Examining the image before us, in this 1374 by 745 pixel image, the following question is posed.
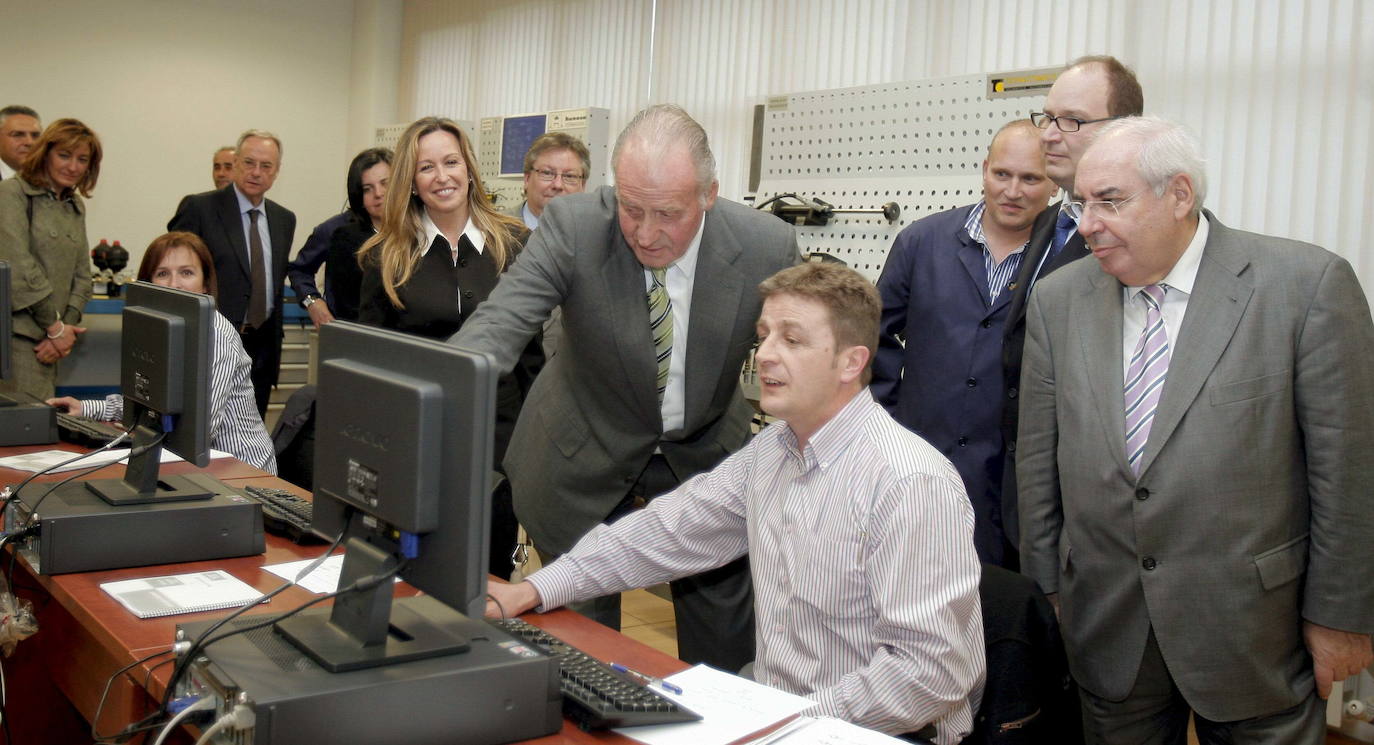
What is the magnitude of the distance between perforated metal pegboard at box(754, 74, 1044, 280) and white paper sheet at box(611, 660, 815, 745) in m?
2.18

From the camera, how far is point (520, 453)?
8.07 ft

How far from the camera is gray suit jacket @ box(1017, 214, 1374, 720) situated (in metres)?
1.81

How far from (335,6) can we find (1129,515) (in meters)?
7.67

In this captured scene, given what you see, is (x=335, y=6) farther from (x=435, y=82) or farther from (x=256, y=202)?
(x=256, y=202)

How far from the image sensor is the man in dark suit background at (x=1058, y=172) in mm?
2293

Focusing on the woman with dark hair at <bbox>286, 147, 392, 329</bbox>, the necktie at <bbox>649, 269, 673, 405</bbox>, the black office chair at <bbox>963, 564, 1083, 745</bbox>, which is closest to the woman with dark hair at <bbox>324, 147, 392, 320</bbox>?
the woman with dark hair at <bbox>286, 147, 392, 329</bbox>

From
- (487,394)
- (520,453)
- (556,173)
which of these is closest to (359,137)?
(556,173)

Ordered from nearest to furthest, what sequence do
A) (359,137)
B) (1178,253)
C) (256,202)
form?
(1178,253), (256,202), (359,137)

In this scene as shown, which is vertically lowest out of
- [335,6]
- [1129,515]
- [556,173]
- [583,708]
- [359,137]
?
[583,708]

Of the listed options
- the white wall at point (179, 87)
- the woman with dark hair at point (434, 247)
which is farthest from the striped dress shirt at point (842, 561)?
the white wall at point (179, 87)

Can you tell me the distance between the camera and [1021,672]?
1669mm

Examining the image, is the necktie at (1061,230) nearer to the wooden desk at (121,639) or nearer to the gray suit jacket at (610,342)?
the gray suit jacket at (610,342)

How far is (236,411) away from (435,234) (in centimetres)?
67

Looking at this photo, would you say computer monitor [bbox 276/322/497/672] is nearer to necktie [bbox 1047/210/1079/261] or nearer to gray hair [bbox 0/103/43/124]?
necktie [bbox 1047/210/1079/261]
